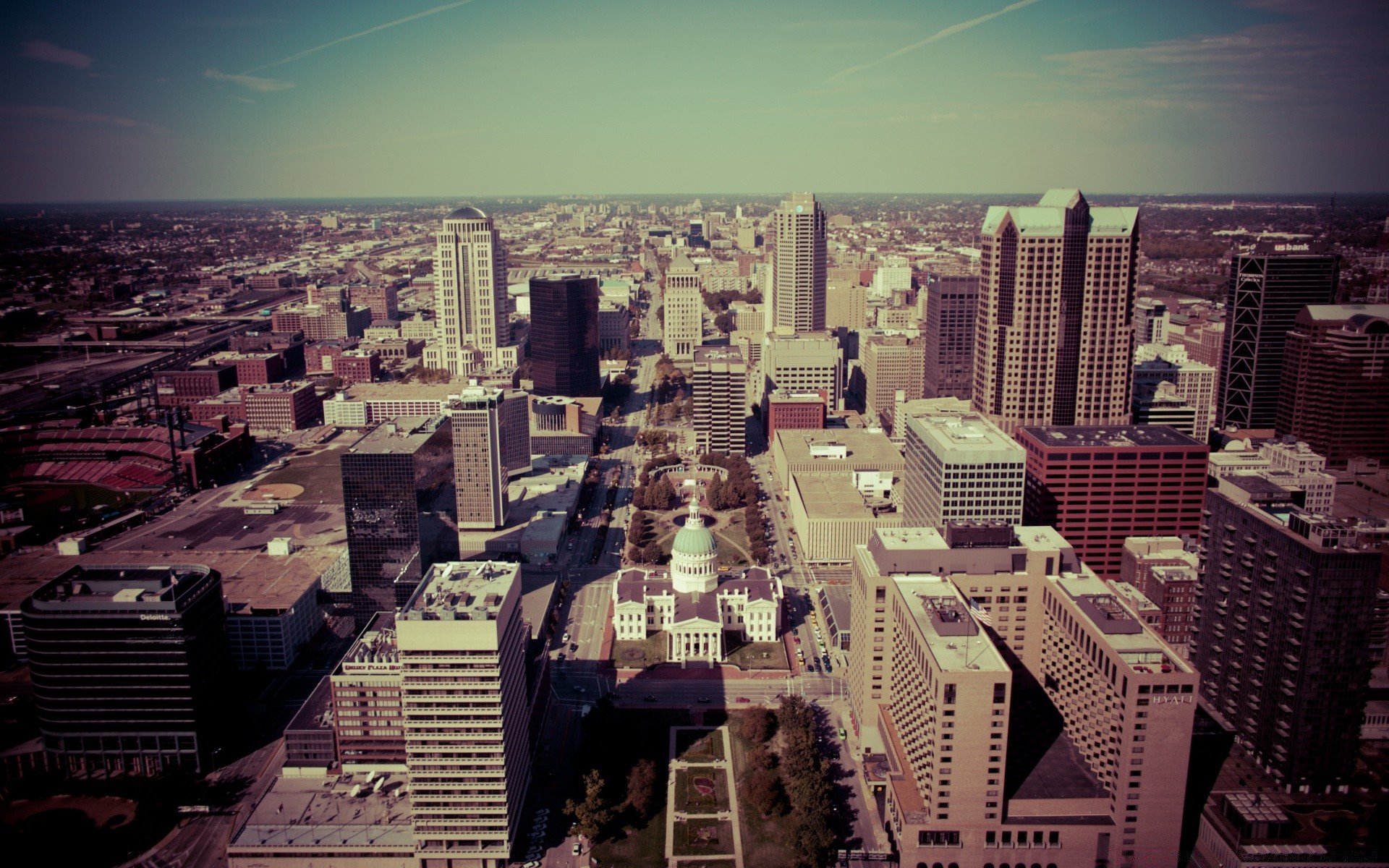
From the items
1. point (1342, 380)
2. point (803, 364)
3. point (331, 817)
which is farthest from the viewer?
point (803, 364)

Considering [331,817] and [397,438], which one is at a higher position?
[397,438]

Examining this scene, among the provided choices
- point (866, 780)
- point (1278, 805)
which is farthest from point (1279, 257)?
point (866, 780)

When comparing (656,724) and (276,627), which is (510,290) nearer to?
(276,627)

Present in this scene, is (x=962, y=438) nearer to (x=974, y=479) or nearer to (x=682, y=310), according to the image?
(x=974, y=479)

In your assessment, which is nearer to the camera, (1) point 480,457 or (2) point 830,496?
(1) point 480,457

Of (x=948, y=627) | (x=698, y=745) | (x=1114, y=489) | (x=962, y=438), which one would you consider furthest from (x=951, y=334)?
(x=948, y=627)

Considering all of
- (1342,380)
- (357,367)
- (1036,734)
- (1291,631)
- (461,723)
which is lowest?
(1036,734)
